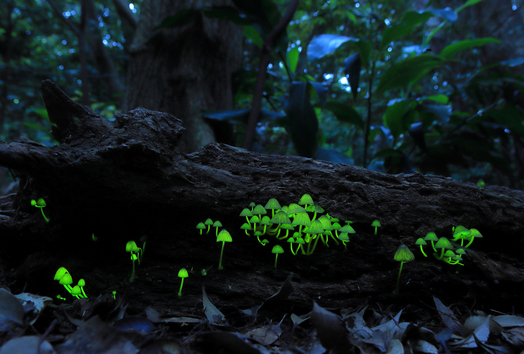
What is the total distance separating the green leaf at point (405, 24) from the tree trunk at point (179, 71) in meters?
2.01

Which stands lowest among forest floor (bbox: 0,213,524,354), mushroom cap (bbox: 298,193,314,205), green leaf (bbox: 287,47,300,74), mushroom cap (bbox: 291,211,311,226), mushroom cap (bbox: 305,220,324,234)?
forest floor (bbox: 0,213,524,354)

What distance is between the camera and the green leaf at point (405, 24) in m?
2.91

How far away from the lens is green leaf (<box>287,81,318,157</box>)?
2945mm

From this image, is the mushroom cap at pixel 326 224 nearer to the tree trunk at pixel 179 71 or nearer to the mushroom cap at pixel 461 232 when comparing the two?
the mushroom cap at pixel 461 232

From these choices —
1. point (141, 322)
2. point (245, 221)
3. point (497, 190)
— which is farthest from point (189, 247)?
point (497, 190)

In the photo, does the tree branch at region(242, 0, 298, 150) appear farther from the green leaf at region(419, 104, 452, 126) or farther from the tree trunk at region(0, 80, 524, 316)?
the green leaf at region(419, 104, 452, 126)

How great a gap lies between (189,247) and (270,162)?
80 cm

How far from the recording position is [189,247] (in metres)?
1.78

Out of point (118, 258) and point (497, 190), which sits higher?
point (497, 190)

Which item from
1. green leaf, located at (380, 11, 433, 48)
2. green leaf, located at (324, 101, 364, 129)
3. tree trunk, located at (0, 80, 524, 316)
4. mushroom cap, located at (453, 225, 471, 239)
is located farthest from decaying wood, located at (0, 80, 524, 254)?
green leaf, located at (380, 11, 433, 48)

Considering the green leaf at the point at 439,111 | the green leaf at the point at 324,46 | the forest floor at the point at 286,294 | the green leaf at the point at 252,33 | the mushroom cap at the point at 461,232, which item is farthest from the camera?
the green leaf at the point at 252,33

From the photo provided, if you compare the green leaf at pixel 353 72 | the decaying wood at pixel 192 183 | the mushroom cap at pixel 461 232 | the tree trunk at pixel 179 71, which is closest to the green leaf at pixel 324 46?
the green leaf at pixel 353 72

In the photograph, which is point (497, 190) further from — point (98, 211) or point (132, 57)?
point (132, 57)

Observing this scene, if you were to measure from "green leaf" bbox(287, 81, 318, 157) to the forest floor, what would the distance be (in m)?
1.34
